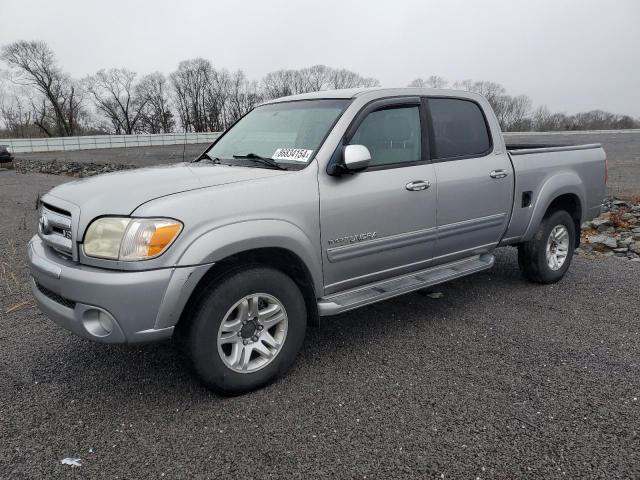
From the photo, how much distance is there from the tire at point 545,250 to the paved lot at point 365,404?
66 cm

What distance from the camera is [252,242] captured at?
2875 mm

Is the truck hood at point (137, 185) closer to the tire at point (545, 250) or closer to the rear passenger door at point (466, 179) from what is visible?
the rear passenger door at point (466, 179)

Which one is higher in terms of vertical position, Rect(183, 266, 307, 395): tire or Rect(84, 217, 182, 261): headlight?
Rect(84, 217, 182, 261): headlight

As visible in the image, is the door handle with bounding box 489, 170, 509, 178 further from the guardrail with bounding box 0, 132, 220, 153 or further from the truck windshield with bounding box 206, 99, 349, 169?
the guardrail with bounding box 0, 132, 220, 153

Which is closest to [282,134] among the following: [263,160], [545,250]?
[263,160]

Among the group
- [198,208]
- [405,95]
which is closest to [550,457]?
[198,208]

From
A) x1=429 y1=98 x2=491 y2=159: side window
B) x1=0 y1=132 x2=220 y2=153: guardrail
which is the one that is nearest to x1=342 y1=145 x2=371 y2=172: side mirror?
x1=429 y1=98 x2=491 y2=159: side window

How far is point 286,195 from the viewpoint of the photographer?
3066mm

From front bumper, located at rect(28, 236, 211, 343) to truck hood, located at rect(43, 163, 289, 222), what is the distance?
36 centimetres

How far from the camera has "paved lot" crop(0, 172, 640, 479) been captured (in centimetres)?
244

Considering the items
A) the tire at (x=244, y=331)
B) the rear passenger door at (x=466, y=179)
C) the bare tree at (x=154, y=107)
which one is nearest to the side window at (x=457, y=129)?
the rear passenger door at (x=466, y=179)

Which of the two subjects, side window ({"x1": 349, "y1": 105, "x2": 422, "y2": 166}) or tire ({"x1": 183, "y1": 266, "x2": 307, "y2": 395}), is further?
side window ({"x1": 349, "y1": 105, "x2": 422, "y2": 166})

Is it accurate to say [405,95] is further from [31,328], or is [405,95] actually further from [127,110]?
[127,110]

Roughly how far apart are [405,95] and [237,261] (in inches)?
77.6
